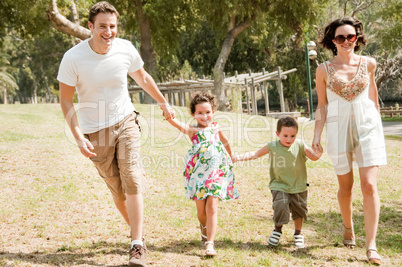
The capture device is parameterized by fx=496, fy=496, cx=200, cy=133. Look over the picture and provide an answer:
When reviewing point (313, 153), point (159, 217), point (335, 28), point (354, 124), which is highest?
point (335, 28)

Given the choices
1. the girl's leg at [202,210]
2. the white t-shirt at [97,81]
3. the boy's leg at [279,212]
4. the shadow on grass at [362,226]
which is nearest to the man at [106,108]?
the white t-shirt at [97,81]

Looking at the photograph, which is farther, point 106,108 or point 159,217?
point 159,217

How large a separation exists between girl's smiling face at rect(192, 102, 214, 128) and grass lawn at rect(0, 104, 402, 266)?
1338 mm

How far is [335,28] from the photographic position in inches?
201

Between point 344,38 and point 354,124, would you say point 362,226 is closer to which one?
point 354,124

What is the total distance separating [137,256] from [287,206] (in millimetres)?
1715

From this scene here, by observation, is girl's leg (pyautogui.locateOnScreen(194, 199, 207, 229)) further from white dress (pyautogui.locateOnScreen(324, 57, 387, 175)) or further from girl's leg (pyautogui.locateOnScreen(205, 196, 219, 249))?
white dress (pyautogui.locateOnScreen(324, 57, 387, 175))

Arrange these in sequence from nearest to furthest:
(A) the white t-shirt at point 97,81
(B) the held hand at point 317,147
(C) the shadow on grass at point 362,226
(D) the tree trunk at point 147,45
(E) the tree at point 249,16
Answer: (A) the white t-shirt at point 97,81, (B) the held hand at point 317,147, (C) the shadow on grass at point 362,226, (D) the tree trunk at point 147,45, (E) the tree at point 249,16

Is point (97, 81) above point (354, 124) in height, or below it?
above

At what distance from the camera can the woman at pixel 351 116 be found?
4.78 metres

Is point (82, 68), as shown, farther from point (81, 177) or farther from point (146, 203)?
point (81, 177)

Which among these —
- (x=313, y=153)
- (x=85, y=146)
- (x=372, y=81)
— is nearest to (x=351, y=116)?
(x=372, y=81)

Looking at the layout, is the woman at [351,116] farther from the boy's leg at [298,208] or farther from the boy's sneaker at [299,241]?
the boy's sneaker at [299,241]

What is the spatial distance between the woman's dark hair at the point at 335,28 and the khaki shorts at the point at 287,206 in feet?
5.35
